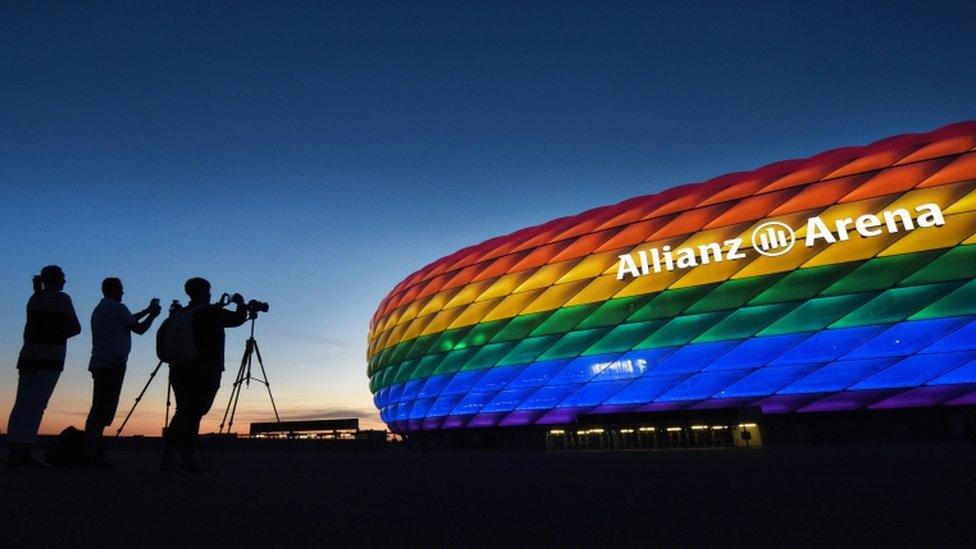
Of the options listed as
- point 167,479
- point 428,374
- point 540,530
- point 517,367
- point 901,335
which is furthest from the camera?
point 428,374

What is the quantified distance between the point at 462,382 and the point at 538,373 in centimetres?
366

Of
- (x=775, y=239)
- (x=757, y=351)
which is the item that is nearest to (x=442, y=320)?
(x=757, y=351)

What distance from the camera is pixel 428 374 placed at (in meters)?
22.3

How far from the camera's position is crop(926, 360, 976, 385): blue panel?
12539mm

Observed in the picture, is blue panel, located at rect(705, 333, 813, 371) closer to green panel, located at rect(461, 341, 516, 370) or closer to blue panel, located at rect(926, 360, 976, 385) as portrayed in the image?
blue panel, located at rect(926, 360, 976, 385)

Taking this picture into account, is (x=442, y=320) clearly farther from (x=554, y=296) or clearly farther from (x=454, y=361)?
(x=554, y=296)

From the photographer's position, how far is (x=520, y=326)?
19.0m

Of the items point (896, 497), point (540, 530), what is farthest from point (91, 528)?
point (896, 497)

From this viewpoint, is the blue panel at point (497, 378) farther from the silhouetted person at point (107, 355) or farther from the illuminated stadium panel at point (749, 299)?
the silhouetted person at point (107, 355)

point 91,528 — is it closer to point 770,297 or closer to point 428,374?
point 770,297

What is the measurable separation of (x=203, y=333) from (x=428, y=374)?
18.0m

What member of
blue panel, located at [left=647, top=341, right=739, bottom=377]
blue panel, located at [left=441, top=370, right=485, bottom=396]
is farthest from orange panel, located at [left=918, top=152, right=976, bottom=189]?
blue panel, located at [left=441, top=370, right=485, bottom=396]

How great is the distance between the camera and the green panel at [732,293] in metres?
14.7

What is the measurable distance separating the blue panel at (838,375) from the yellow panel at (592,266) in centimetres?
619
